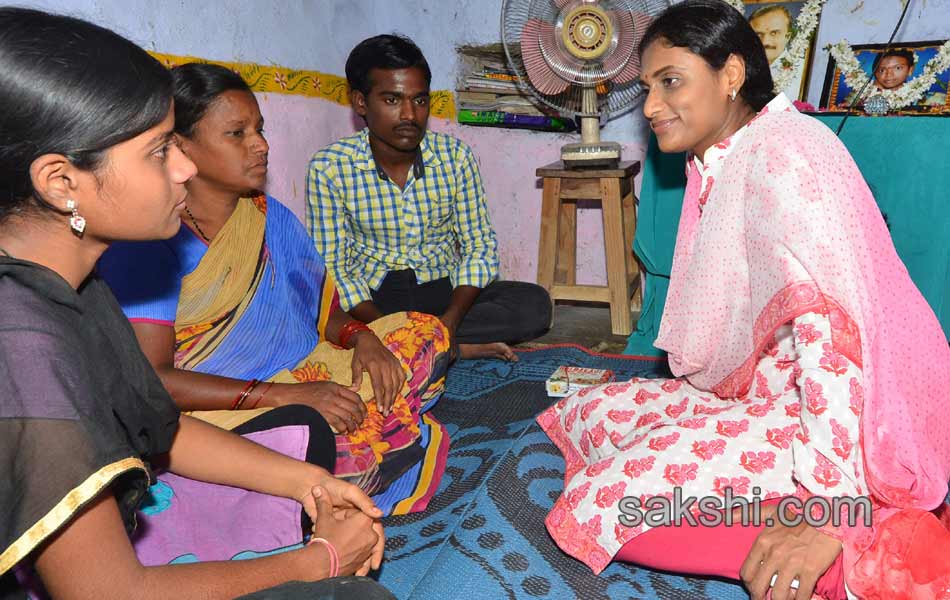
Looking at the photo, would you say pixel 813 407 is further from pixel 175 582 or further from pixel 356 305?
pixel 356 305

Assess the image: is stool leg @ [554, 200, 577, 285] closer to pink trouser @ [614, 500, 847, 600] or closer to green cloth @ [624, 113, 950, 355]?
green cloth @ [624, 113, 950, 355]

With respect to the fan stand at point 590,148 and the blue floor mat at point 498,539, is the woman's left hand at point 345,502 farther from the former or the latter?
the fan stand at point 590,148

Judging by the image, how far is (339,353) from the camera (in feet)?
7.25

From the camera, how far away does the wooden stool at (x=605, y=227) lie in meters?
3.29

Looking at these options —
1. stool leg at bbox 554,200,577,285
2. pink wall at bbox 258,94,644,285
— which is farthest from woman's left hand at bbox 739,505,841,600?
pink wall at bbox 258,94,644,285

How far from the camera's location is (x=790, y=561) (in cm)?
133

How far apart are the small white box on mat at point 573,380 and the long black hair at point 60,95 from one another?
1.89 m

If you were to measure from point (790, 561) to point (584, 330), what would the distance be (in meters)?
Result: 2.26

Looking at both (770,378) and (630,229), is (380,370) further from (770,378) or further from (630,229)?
(630,229)

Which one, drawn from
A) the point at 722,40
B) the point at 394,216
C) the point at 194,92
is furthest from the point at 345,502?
the point at 394,216

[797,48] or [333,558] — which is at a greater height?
[797,48]

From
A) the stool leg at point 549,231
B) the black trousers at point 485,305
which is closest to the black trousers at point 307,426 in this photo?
the black trousers at point 485,305

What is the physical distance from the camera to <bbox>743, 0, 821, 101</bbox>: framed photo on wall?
325 centimetres

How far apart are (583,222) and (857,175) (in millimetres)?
2474
